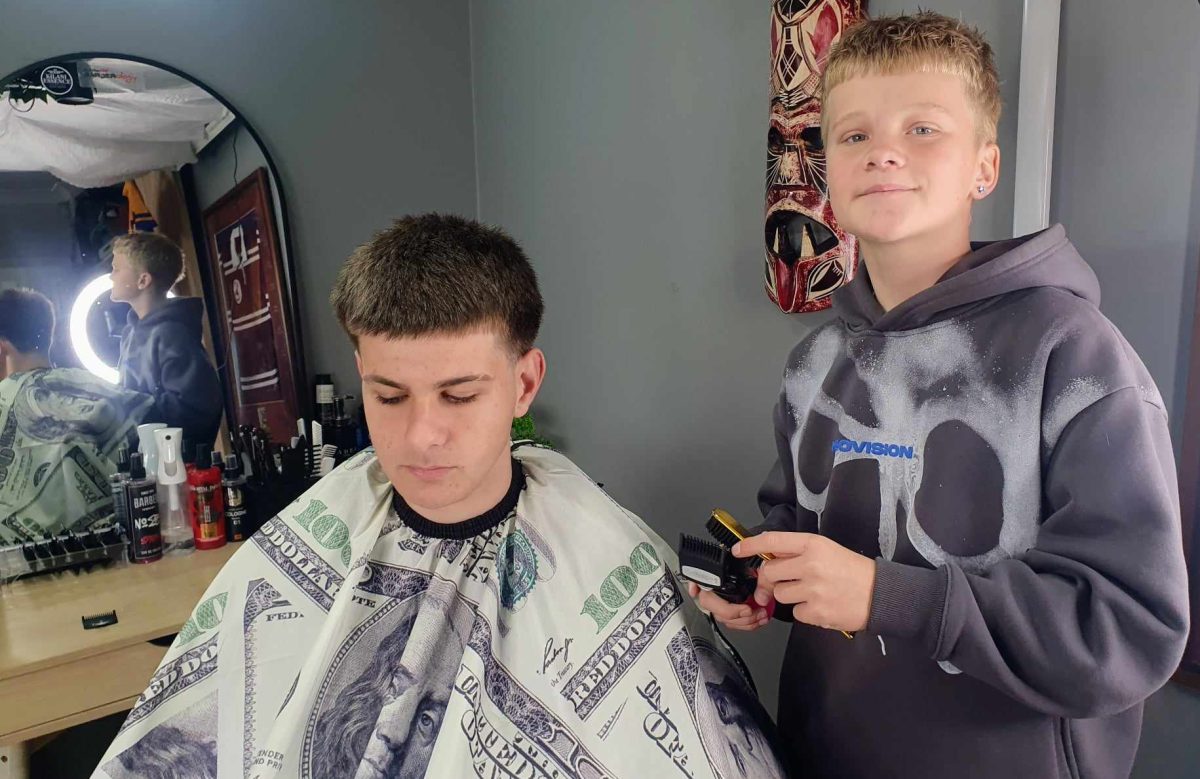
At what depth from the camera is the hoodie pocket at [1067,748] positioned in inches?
35.1

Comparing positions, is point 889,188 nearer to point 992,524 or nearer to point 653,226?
point 992,524

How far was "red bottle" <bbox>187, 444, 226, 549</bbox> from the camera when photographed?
2.03m

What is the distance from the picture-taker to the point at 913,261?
3.27ft

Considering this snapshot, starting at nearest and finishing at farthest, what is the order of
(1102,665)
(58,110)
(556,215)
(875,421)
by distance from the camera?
(1102,665)
(875,421)
(58,110)
(556,215)

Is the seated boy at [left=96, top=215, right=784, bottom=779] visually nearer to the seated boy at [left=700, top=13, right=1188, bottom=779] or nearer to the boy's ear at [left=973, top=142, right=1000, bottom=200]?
the seated boy at [left=700, top=13, right=1188, bottom=779]

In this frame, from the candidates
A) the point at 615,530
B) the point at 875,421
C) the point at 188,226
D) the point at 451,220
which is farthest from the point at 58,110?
the point at 875,421

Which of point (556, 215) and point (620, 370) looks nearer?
point (620, 370)

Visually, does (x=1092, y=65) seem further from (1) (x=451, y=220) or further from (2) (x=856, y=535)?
(1) (x=451, y=220)

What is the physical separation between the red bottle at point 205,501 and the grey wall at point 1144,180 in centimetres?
198

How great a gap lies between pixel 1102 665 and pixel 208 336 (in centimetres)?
222

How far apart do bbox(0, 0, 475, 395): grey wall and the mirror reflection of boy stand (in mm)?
337

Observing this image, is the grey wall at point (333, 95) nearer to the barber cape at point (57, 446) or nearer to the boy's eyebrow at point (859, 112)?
the barber cape at point (57, 446)

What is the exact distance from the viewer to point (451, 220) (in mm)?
1155

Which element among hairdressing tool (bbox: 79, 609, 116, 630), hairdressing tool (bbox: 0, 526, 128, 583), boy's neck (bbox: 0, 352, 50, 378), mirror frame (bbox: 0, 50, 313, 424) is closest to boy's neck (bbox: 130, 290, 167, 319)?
mirror frame (bbox: 0, 50, 313, 424)
